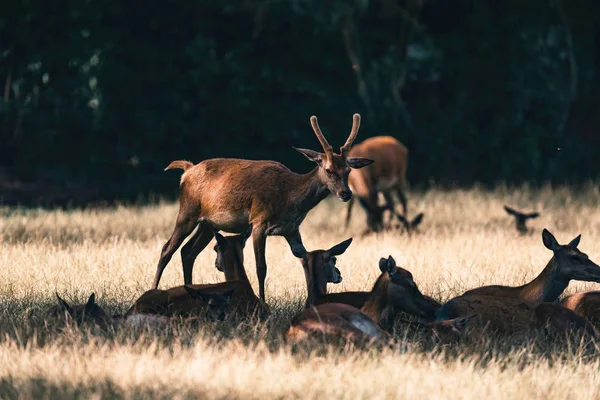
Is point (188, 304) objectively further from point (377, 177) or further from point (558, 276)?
point (377, 177)

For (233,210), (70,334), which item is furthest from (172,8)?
(70,334)

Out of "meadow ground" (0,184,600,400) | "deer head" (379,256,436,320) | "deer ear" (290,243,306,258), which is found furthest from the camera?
"deer ear" (290,243,306,258)

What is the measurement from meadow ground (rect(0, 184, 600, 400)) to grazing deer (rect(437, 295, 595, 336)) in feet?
0.55

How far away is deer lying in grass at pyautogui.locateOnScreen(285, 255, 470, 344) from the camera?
7461 mm

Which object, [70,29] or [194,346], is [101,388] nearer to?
[194,346]

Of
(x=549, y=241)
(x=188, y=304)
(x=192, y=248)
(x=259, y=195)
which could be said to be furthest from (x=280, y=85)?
(x=188, y=304)

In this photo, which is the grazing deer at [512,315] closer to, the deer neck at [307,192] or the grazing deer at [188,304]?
the grazing deer at [188,304]

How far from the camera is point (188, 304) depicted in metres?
8.63

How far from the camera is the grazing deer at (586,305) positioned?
870 cm

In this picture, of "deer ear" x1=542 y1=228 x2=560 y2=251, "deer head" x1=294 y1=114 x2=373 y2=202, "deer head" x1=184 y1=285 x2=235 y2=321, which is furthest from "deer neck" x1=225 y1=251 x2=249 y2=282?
"deer ear" x1=542 y1=228 x2=560 y2=251

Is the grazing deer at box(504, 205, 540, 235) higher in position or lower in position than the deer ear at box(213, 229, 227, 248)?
lower

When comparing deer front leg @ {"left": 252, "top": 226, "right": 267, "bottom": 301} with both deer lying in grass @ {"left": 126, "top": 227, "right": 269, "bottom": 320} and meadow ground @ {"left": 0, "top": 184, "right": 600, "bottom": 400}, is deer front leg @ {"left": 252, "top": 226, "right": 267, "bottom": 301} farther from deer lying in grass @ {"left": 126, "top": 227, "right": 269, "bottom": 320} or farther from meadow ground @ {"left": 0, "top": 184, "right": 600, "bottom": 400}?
deer lying in grass @ {"left": 126, "top": 227, "right": 269, "bottom": 320}

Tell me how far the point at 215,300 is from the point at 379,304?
1.13 meters

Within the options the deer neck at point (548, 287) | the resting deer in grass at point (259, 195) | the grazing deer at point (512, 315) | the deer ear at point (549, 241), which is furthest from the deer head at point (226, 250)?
the deer ear at point (549, 241)
